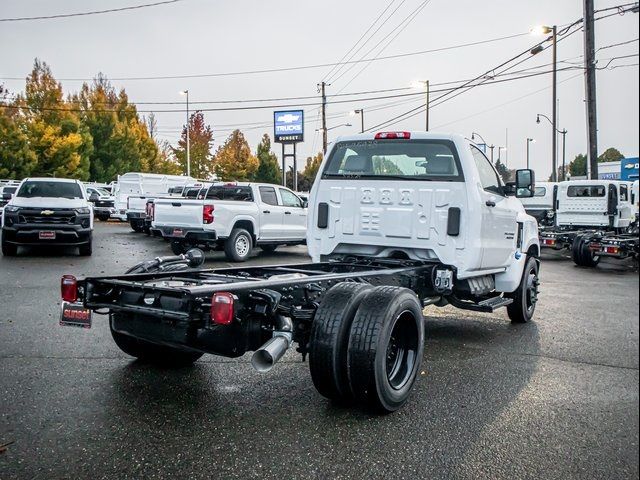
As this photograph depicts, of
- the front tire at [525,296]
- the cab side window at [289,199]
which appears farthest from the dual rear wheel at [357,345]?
the cab side window at [289,199]

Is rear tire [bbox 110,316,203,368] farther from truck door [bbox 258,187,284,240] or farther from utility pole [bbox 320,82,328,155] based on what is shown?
utility pole [bbox 320,82,328,155]

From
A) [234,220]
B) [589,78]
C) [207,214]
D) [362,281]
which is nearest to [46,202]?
[207,214]

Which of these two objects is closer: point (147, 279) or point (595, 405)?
point (595, 405)

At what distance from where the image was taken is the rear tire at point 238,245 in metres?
14.9

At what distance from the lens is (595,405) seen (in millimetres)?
4453

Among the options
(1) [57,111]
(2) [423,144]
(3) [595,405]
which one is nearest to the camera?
(3) [595,405]

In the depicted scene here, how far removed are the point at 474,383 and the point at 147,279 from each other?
288 centimetres

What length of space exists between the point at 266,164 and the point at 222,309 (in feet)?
187

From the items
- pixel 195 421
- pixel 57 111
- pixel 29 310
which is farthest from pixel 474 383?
pixel 57 111

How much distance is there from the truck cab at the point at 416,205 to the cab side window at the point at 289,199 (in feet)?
32.9

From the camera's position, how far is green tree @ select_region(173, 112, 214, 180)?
60.0 m

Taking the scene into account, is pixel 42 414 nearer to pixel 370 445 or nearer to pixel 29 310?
pixel 370 445

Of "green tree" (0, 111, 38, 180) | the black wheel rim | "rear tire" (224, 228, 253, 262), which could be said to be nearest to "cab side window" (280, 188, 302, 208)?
"rear tire" (224, 228, 253, 262)

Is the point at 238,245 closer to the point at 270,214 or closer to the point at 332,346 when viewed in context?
the point at 270,214
